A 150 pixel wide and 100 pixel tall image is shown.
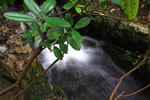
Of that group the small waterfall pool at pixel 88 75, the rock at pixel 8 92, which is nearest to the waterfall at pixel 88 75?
the small waterfall pool at pixel 88 75

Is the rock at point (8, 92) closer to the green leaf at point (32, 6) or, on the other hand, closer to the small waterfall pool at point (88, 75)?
the green leaf at point (32, 6)

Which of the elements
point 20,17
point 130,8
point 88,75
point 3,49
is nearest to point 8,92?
point 20,17

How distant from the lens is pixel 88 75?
3.42 meters

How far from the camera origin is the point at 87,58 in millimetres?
4012

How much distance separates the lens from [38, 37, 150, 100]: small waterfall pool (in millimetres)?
2951

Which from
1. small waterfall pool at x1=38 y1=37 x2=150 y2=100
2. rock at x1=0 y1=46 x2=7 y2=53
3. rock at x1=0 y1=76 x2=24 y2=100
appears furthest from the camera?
small waterfall pool at x1=38 y1=37 x2=150 y2=100

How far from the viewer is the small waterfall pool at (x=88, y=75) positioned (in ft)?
9.68

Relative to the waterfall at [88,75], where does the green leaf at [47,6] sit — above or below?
above

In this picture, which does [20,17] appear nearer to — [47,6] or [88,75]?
[47,6]

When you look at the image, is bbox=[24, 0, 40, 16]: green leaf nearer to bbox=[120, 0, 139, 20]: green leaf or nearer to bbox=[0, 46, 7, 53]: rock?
bbox=[120, 0, 139, 20]: green leaf

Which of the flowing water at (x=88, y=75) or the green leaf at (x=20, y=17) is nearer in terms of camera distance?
the green leaf at (x=20, y=17)

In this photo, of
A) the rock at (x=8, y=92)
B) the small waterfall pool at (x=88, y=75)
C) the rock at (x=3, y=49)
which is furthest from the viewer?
the small waterfall pool at (x=88, y=75)

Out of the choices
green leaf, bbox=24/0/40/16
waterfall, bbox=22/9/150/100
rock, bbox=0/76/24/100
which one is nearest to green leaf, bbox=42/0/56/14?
green leaf, bbox=24/0/40/16

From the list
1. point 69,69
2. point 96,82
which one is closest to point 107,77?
point 96,82
